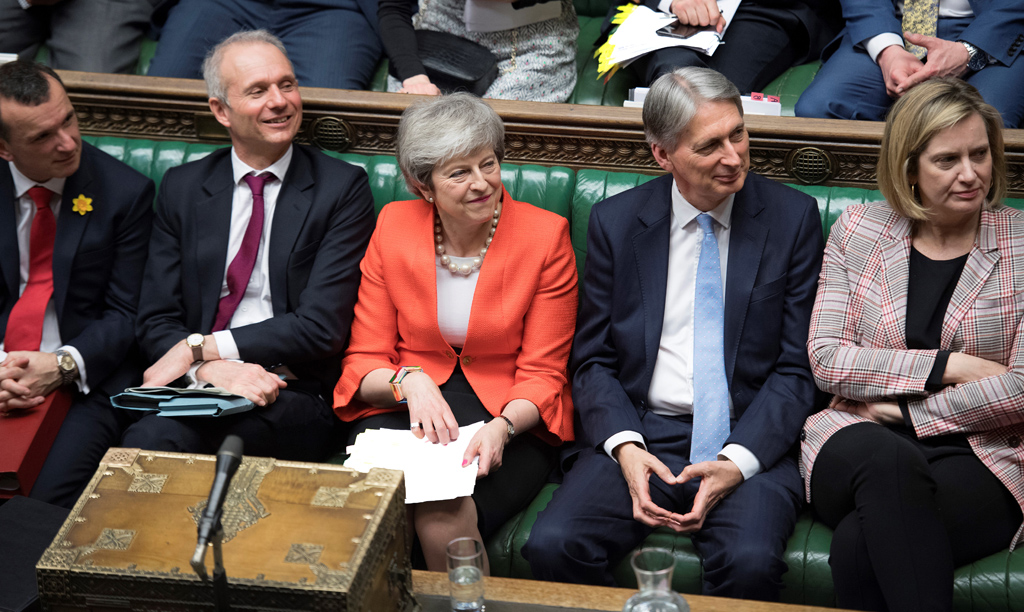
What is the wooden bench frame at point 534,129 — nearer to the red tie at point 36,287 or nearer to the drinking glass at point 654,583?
the red tie at point 36,287

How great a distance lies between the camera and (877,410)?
214cm

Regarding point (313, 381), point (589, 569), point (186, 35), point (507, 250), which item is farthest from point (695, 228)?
point (186, 35)

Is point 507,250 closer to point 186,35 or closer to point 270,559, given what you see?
point 270,559

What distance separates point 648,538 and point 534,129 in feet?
4.07

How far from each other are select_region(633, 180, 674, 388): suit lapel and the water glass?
0.84 metres

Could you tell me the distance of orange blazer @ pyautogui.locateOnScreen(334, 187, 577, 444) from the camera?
2367 mm

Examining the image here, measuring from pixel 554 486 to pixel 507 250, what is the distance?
0.62m

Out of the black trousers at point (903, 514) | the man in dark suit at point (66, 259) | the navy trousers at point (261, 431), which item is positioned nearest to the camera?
the black trousers at point (903, 514)

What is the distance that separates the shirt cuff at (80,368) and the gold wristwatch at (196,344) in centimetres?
33

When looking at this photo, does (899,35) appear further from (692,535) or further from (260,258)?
(260,258)

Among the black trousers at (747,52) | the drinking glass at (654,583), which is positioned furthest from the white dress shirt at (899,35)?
the drinking glass at (654,583)

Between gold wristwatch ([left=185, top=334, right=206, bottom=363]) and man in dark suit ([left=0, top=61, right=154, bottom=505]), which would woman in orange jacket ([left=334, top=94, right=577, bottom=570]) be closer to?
gold wristwatch ([left=185, top=334, right=206, bottom=363])

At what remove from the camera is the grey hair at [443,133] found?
223 centimetres

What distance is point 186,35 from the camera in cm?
344
